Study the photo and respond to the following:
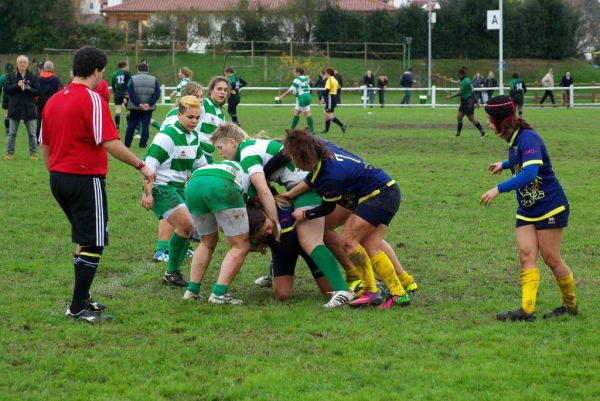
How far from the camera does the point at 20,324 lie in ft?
23.5

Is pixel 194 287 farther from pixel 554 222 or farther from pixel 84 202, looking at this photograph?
pixel 554 222

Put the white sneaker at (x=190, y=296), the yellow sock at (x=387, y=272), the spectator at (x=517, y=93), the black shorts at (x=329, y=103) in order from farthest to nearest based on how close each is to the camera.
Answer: the spectator at (x=517, y=93), the black shorts at (x=329, y=103), the white sneaker at (x=190, y=296), the yellow sock at (x=387, y=272)

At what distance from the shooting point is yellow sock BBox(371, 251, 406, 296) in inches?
308

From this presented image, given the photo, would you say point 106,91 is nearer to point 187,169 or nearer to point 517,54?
point 187,169

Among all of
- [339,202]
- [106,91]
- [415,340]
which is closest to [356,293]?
[339,202]

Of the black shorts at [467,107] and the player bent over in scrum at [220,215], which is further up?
the black shorts at [467,107]

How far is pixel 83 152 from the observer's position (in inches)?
277

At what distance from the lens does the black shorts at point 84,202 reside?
277 inches

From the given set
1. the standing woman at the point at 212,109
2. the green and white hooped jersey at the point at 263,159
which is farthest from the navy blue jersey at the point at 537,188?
the standing woman at the point at 212,109

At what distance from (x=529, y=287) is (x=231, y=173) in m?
2.58

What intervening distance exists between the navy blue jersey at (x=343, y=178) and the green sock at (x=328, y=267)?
47 centimetres

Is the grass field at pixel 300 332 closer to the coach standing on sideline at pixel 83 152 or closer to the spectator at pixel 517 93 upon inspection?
the coach standing on sideline at pixel 83 152

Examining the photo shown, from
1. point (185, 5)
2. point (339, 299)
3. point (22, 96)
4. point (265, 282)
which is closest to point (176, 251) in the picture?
point (265, 282)

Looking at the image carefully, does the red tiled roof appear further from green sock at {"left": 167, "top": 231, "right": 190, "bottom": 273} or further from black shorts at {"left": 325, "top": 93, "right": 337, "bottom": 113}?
green sock at {"left": 167, "top": 231, "right": 190, "bottom": 273}
